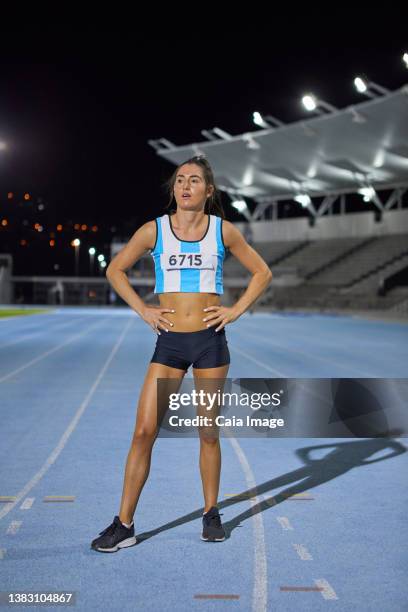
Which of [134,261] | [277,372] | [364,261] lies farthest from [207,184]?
[364,261]

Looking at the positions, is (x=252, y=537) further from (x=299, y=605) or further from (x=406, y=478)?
(x=406, y=478)

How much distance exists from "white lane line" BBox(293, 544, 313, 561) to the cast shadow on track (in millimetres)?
450

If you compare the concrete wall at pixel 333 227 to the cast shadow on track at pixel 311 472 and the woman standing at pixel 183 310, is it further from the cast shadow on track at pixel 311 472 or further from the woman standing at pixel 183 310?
the woman standing at pixel 183 310

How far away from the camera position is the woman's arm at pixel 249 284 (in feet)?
15.0

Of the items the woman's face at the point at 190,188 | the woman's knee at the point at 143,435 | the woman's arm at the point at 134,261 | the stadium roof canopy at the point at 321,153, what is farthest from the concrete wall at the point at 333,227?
the woman's knee at the point at 143,435

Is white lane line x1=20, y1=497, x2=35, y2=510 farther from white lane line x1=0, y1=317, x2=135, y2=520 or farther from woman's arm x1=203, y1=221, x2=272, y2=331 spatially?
woman's arm x1=203, y1=221, x2=272, y2=331

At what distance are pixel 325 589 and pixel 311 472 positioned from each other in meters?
2.89

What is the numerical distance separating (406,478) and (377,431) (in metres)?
2.40

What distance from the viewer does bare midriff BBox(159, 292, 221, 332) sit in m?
4.57

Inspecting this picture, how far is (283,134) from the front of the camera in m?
51.6

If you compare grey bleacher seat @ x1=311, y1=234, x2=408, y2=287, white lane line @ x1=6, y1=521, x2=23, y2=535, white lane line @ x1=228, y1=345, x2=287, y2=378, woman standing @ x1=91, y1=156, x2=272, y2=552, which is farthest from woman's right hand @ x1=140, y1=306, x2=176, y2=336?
grey bleacher seat @ x1=311, y1=234, x2=408, y2=287

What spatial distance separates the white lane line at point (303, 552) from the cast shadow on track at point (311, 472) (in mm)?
450

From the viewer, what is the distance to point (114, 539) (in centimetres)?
452

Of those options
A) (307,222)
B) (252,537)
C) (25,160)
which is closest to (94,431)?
(252,537)
